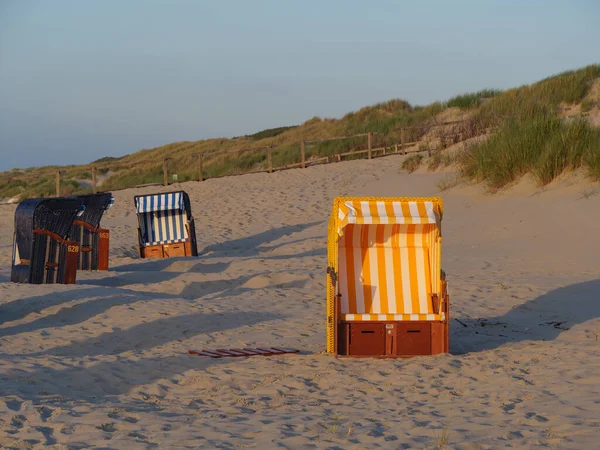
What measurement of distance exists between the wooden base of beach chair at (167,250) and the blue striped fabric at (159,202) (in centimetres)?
76

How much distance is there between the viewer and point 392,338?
8328 millimetres

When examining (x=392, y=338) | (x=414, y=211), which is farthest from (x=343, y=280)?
(x=414, y=211)

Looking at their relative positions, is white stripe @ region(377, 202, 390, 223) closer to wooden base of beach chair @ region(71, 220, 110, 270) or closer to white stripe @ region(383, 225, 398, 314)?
white stripe @ region(383, 225, 398, 314)

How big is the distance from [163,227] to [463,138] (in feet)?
39.8

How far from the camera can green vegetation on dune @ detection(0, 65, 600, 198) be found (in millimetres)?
18703

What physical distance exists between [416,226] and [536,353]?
5.88 feet

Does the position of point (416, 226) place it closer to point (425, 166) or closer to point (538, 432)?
point (538, 432)

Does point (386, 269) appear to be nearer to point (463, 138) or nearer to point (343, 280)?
point (343, 280)

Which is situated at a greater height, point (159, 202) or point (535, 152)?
point (535, 152)

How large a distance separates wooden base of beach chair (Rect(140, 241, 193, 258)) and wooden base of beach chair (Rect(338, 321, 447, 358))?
9256 millimetres

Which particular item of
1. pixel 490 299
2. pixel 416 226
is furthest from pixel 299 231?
pixel 416 226

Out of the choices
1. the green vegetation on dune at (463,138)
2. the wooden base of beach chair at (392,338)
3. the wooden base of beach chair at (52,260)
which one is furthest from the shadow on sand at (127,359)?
the green vegetation on dune at (463,138)

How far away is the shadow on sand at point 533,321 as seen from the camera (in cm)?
906

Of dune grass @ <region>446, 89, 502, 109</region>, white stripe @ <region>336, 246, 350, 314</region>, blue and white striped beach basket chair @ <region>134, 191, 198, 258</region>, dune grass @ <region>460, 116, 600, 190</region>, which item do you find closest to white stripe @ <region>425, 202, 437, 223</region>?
white stripe @ <region>336, 246, 350, 314</region>
